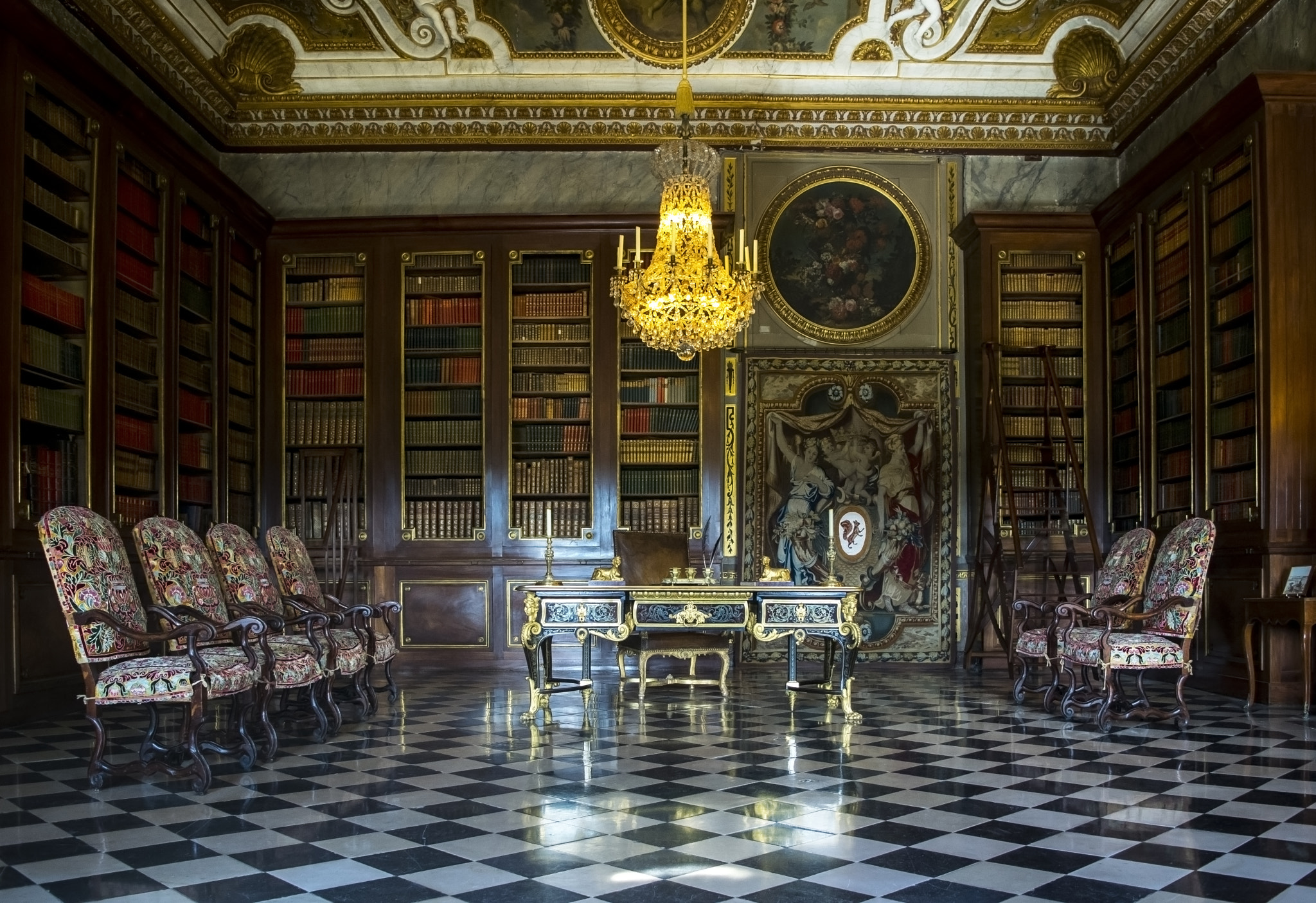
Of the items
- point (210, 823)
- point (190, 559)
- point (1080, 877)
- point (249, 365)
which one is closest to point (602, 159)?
point (249, 365)

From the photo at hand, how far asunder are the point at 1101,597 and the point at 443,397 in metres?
5.19

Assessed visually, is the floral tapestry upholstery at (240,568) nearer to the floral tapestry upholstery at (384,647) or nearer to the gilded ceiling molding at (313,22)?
the floral tapestry upholstery at (384,647)

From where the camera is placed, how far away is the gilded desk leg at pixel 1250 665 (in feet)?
22.5

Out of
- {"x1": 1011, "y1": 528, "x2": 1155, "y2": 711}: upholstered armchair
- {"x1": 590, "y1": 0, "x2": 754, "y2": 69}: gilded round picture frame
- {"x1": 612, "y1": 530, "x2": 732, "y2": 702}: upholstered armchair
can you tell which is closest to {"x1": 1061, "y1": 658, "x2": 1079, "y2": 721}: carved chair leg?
{"x1": 1011, "y1": 528, "x2": 1155, "y2": 711}: upholstered armchair

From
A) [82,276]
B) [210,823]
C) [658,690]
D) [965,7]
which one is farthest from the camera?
[965,7]

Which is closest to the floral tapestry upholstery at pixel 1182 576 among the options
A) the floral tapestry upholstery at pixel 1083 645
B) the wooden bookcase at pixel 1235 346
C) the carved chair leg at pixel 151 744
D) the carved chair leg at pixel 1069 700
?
the floral tapestry upholstery at pixel 1083 645

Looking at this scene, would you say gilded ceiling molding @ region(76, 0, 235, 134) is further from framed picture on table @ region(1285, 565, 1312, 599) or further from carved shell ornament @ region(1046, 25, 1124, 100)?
framed picture on table @ region(1285, 565, 1312, 599)

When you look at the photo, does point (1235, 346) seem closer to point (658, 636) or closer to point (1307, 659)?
point (1307, 659)

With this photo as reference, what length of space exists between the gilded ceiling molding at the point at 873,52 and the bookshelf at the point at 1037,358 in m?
1.78

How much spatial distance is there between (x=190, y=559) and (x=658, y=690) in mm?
3446

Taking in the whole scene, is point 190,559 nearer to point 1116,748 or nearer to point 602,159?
point 1116,748

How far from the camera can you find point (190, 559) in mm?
5512

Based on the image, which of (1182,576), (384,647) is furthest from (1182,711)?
(384,647)

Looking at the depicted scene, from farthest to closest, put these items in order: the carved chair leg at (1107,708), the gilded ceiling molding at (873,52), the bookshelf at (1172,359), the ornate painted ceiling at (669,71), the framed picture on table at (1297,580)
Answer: the gilded ceiling molding at (873,52), the ornate painted ceiling at (669,71), the bookshelf at (1172,359), the framed picture on table at (1297,580), the carved chair leg at (1107,708)
